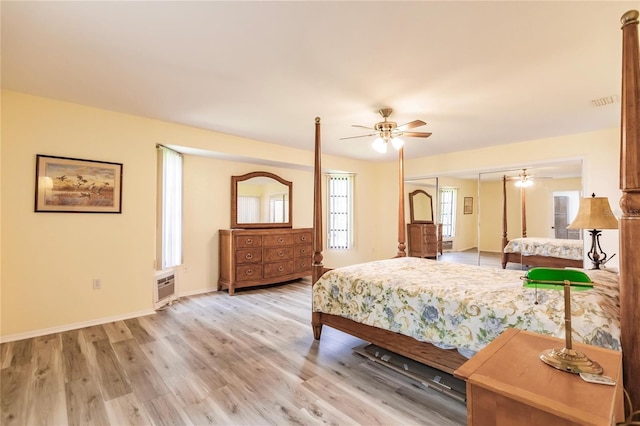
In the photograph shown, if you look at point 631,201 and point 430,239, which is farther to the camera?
point 430,239

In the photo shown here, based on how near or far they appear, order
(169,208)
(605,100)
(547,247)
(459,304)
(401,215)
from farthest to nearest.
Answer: (547,247) → (169,208) → (401,215) → (605,100) → (459,304)

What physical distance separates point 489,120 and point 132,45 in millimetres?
3761

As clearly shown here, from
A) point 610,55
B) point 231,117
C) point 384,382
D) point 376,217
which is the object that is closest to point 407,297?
point 384,382

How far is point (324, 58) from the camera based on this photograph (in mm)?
2268

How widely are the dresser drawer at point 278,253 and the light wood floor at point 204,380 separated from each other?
1.70m

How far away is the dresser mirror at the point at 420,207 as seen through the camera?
20.1ft

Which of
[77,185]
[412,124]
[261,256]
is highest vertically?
[412,124]

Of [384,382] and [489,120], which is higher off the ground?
[489,120]

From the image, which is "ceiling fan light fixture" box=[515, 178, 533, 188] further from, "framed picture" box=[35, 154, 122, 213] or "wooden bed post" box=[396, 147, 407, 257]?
"framed picture" box=[35, 154, 122, 213]

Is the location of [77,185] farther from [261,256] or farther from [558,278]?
[558,278]

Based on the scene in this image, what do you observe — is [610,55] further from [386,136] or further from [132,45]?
[132,45]

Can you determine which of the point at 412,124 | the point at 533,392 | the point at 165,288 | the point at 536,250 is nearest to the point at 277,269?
the point at 165,288

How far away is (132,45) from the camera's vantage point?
213 centimetres

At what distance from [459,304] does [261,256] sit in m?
3.50
